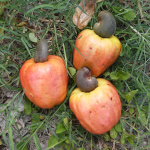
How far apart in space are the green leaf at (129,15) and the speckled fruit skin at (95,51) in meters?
0.31

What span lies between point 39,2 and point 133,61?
3.77 feet

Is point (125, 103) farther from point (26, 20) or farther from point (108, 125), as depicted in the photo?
point (26, 20)

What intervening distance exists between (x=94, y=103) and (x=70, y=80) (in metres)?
0.50

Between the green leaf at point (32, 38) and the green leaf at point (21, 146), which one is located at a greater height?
the green leaf at point (32, 38)

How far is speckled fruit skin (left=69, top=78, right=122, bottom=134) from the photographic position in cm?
186

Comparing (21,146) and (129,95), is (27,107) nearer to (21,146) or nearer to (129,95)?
(21,146)

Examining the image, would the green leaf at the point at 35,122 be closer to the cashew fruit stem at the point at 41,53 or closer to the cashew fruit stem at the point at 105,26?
the cashew fruit stem at the point at 41,53

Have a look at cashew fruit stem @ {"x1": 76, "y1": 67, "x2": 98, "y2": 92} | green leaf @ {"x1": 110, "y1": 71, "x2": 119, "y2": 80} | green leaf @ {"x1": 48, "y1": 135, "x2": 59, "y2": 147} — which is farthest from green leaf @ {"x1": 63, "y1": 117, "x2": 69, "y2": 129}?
green leaf @ {"x1": 110, "y1": 71, "x2": 119, "y2": 80}

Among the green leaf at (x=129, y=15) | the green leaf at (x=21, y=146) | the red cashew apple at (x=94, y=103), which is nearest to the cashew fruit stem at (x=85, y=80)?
the red cashew apple at (x=94, y=103)

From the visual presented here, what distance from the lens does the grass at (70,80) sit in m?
2.12

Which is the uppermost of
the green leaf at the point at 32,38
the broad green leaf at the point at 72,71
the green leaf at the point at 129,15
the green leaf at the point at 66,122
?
the green leaf at the point at 129,15

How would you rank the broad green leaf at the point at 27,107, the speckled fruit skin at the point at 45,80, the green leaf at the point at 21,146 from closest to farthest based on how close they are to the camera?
the speckled fruit skin at the point at 45,80 → the green leaf at the point at 21,146 → the broad green leaf at the point at 27,107

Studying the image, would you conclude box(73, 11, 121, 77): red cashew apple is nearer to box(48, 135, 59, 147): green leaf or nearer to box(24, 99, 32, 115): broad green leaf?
box(24, 99, 32, 115): broad green leaf

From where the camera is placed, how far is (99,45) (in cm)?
193
